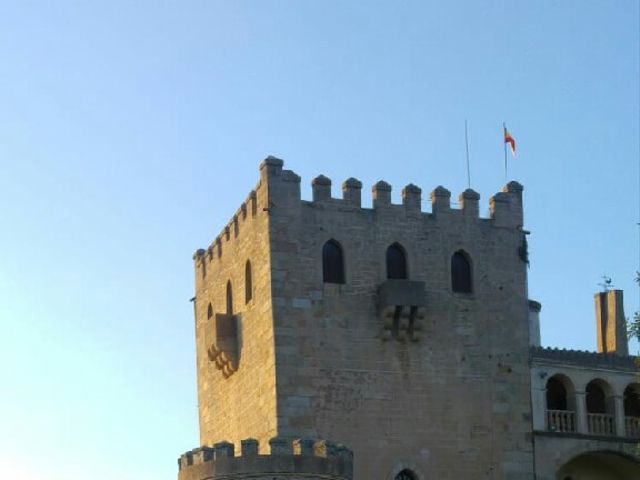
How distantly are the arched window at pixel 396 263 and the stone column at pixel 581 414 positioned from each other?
5.31 m

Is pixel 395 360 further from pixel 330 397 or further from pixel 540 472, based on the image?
pixel 540 472

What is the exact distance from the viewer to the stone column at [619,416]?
121 feet

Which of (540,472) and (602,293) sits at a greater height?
(602,293)

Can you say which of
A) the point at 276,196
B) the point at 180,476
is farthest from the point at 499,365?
the point at 180,476

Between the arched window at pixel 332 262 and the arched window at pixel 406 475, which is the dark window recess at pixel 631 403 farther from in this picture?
the arched window at pixel 332 262

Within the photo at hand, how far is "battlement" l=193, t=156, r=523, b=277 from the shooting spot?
35031 mm

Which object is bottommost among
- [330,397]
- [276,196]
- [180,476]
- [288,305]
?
[180,476]

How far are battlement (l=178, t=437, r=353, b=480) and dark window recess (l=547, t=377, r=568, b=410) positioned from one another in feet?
35.4

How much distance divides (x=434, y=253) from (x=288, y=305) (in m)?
4.03

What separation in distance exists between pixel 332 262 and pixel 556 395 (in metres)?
6.91

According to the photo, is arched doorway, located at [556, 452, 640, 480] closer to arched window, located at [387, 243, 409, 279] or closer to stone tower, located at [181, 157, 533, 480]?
stone tower, located at [181, 157, 533, 480]

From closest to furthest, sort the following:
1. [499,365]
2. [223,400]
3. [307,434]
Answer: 1. [307,434]
2. [499,365]
3. [223,400]

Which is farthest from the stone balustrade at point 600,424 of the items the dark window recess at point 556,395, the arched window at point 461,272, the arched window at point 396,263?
the arched window at point 396,263

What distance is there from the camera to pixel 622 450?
36.6 metres
